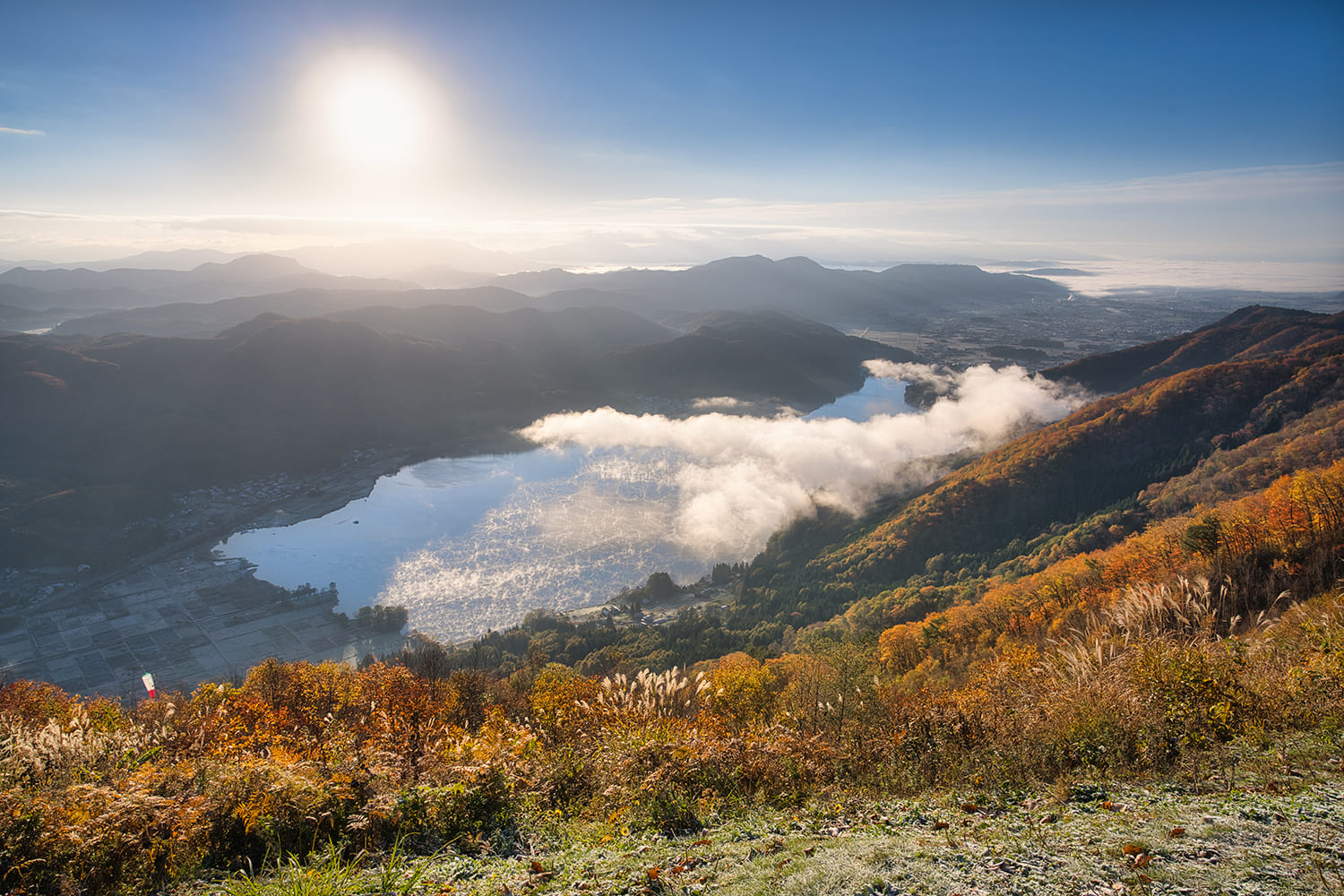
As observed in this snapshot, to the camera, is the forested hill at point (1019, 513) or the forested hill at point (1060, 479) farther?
the forested hill at point (1060, 479)

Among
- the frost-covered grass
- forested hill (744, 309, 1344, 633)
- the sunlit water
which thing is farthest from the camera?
the sunlit water

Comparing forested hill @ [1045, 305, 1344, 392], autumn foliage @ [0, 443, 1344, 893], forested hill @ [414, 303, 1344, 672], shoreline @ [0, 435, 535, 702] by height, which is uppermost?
forested hill @ [1045, 305, 1344, 392]

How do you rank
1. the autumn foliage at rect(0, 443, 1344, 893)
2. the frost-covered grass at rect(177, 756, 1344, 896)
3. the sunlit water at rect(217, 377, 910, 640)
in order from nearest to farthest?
the frost-covered grass at rect(177, 756, 1344, 896) < the autumn foliage at rect(0, 443, 1344, 893) < the sunlit water at rect(217, 377, 910, 640)

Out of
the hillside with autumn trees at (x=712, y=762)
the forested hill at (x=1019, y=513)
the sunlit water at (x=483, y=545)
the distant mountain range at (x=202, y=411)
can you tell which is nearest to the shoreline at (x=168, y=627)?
the sunlit water at (x=483, y=545)

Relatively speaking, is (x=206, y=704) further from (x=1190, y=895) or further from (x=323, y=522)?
(x=323, y=522)

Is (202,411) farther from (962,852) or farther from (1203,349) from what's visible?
(1203,349)

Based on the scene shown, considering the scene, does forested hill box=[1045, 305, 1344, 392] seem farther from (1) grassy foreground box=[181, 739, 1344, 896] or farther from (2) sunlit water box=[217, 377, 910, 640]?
(1) grassy foreground box=[181, 739, 1344, 896]

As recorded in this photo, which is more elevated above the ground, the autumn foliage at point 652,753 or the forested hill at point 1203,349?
the forested hill at point 1203,349

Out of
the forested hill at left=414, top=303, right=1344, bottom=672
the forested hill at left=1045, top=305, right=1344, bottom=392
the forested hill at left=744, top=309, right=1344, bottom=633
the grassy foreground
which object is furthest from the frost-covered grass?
the forested hill at left=1045, top=305, right=1344, bottom=392

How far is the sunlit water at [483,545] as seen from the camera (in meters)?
87.5

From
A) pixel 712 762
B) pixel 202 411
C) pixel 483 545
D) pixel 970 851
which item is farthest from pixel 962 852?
pixel 202 411

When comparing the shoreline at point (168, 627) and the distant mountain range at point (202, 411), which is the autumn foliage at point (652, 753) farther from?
the distant mountain range at point (202, 411)

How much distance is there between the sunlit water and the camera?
287 ft

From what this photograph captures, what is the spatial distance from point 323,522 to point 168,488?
102 feet
